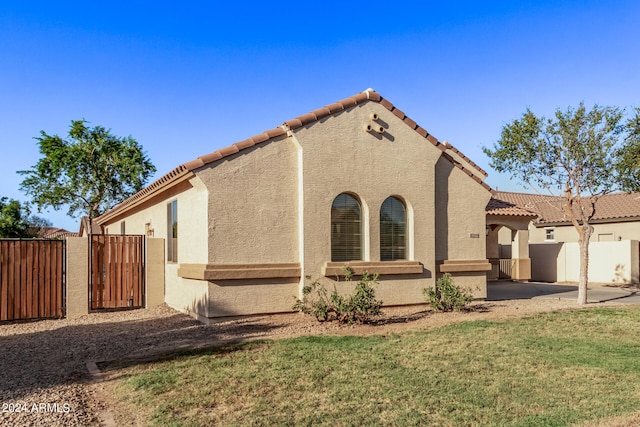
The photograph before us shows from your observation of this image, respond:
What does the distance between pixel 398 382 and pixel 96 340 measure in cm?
617

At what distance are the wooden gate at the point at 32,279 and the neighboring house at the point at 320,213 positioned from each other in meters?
2.73

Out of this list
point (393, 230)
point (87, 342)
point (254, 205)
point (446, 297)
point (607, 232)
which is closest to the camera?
point (87, 342)

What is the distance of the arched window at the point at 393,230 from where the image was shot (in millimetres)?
13320

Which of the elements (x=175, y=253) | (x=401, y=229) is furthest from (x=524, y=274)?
(x=175, y=253)

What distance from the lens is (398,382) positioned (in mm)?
6820

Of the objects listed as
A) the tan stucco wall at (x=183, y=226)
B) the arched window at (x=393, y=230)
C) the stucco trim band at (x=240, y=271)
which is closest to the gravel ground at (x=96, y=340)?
the tan stucco wall at (x=183, y=226)

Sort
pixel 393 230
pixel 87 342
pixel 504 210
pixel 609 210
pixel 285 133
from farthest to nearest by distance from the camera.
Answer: pixel 609 210 < pixel 504 210 < pixel 393 230 < pixel 285 133 < pixel 87 342

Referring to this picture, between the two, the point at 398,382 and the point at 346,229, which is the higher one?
the point at 346,229

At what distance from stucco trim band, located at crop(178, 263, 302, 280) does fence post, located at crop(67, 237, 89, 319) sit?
2.79 m

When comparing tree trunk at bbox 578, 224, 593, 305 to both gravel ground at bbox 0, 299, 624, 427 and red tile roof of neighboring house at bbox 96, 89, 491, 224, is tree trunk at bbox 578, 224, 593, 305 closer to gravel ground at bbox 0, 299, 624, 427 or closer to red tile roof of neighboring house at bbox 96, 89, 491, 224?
gravel ground at bbox 0, 299, 624, 427

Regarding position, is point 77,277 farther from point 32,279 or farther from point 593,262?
point 593,262

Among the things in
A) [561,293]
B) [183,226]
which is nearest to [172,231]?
[183,226]

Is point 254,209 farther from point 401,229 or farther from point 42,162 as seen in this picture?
point 42,162

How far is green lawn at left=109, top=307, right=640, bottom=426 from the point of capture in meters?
5.69
